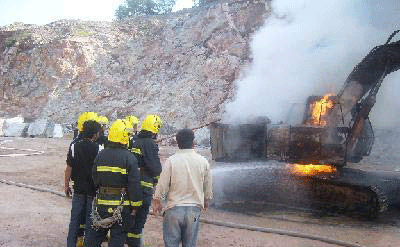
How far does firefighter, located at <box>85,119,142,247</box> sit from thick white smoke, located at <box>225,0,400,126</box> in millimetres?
6997

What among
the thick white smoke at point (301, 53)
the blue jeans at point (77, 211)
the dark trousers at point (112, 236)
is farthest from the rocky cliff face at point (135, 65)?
the dark trousers at point (112, 236)

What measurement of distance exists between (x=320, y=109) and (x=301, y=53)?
176 inches

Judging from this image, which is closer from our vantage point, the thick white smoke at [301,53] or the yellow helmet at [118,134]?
the yellow helmet at [118,134]

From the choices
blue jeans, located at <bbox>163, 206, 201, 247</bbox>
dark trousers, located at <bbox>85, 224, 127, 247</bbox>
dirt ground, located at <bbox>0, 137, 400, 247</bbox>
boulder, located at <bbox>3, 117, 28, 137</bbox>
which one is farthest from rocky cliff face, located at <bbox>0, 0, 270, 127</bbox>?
blue jeans, located at <bbox>163, 206, 201, 247</bbox>

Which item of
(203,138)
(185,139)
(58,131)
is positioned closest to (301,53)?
(203,138)

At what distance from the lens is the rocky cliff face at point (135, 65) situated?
2823 centimetres

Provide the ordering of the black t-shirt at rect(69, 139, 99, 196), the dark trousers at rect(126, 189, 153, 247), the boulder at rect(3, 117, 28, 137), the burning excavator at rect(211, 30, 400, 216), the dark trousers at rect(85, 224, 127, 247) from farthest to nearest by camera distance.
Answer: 1. the boulder at rect(3, 117, 28, 137)
2. the burning excavator at rect(211, 30, 400, 216)
3. the black t-shirt at rect(69, 139, 99, 196)
4. the dark trousers at rect(126, 189, 153, 247)
5. the dark trousers at rect(85, 224, 127, 247)

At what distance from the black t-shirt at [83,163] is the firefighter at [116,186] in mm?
850

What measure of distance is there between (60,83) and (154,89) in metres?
8.48

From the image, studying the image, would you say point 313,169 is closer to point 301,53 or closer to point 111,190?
point 301,53

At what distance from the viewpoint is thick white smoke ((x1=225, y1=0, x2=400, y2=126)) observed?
12.6 m

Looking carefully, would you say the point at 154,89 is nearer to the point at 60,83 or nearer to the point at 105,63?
the point at 105,63

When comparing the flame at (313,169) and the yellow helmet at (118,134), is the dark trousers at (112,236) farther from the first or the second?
the flame at (313,169)

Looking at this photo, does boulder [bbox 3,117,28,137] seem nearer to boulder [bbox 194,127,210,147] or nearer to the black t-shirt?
boulder [bbox 194,127,210,147]
